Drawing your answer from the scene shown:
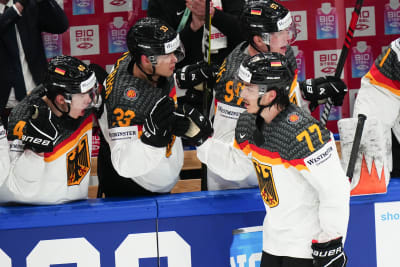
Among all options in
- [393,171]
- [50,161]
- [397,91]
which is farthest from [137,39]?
[393,171]

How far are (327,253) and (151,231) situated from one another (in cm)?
88

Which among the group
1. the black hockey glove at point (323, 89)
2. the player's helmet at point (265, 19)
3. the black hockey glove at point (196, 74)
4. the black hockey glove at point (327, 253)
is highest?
the player's helmet at point (265, 19)

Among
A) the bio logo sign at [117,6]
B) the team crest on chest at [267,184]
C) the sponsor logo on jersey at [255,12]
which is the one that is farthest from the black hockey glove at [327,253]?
the bio logo sign at [117,6]

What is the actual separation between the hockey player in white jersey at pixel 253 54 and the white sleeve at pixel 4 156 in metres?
0.97

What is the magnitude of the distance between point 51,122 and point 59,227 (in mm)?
493

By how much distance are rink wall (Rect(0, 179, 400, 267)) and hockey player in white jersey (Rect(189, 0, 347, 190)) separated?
242mm

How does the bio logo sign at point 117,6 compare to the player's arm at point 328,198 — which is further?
the bio logo sign at point 117,6

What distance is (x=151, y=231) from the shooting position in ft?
10.6

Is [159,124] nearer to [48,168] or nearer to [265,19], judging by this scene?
[48,168]

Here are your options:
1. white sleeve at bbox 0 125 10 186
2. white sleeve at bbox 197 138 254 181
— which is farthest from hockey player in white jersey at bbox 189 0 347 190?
white sleeve at bbox 0 125 10 186

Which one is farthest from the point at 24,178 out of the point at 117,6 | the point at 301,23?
the point at 301,23

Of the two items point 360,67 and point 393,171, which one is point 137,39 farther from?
point 360,67

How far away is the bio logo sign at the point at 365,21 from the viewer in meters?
5.21

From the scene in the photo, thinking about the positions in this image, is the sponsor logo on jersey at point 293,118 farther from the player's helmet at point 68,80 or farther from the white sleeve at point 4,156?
the white sleeve at point 4,156
